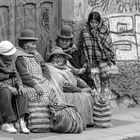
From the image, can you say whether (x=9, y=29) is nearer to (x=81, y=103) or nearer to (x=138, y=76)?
(x=81, y=103)

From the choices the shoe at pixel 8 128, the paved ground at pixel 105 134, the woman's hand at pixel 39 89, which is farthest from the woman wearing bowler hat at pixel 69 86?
the shoe at pixel 8 128

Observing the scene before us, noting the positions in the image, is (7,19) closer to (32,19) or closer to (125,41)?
(32,19)

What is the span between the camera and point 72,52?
32.2 ft

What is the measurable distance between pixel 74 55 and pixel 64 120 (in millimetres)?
2405

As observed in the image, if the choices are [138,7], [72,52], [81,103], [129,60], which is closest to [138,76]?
[129,60]

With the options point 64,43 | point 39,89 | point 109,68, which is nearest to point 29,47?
point 39,89

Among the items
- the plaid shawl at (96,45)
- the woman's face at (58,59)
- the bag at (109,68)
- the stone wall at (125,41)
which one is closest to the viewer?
the woman's face at (58,59)

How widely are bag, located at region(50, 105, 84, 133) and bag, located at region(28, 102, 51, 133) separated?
0.34ft

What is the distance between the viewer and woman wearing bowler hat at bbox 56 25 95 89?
9.43m

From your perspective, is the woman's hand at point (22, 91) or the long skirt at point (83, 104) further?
the long skirt at point (83, 104)

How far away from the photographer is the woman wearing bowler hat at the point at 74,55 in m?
9.43

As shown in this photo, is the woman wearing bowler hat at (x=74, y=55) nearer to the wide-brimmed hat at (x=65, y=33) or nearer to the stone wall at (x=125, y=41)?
the wide-brimmed hat at (x=65, y=33)

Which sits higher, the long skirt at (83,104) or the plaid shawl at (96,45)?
the plaid shawl at (96,45)

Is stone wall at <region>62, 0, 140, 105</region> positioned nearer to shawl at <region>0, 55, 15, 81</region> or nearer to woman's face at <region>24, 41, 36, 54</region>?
woman's face at <region>24, 41, 36, 54</region>
